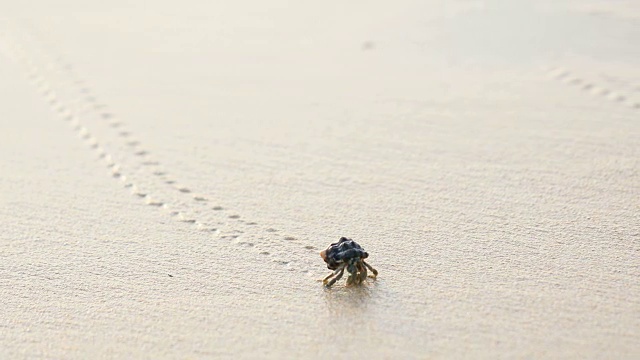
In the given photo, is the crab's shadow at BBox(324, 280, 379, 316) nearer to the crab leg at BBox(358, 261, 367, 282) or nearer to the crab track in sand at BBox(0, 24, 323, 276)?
the crab leg at BBox(358, 261, 367, 282)

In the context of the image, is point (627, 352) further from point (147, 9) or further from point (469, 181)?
point (147, 9)

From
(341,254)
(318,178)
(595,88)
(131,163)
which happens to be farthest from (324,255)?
(595,88)

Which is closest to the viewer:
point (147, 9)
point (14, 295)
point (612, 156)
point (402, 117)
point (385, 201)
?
point (14, 295)

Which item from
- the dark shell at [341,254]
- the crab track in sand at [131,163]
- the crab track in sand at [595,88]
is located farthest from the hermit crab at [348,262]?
the crab track in sand at [595,88]

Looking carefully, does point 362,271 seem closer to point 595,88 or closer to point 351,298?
point 351,298

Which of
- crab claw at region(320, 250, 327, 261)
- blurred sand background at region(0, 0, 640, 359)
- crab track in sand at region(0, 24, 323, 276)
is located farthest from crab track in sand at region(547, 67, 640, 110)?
crab claw at region(320, 250, 327, 261)

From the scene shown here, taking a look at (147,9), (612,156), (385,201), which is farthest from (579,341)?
(147,9)
